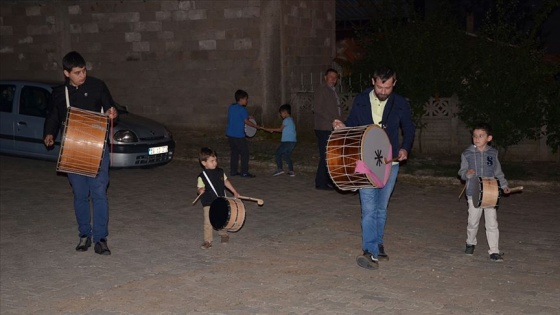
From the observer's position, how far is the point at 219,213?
29.3ft

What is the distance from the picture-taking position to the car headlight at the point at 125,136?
44.5 feet

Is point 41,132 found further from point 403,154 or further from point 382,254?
point 403,154

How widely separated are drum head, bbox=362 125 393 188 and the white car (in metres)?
6.48

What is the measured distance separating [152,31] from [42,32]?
316 cm

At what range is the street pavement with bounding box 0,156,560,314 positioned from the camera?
7.18 metres

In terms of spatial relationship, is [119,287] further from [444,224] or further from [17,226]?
[444,224]

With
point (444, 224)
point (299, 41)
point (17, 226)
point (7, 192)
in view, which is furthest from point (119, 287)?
point (299, 41)

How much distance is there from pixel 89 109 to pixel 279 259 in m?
2.52

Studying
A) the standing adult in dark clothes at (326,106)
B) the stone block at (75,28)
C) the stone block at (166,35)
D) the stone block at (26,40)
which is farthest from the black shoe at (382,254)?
the stone block at (26,40)

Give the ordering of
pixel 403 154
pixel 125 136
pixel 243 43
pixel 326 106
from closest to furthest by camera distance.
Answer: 1. pixel 403 154
2. pixel 326 106
3. pixel 125 136
4. pixel 243 43

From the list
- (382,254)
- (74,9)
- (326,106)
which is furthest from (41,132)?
(382,254)

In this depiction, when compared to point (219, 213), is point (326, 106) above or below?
above

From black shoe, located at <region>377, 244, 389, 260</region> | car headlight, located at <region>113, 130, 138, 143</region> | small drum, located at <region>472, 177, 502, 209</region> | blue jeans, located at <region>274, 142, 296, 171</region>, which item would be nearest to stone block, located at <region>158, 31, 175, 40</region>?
car headlight, located at <region>113, 130, 138, 143</region>

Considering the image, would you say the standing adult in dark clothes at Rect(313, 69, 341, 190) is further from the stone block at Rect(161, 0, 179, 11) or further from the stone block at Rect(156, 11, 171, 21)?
the stone block at Rect(156, 11, 171, 21)
